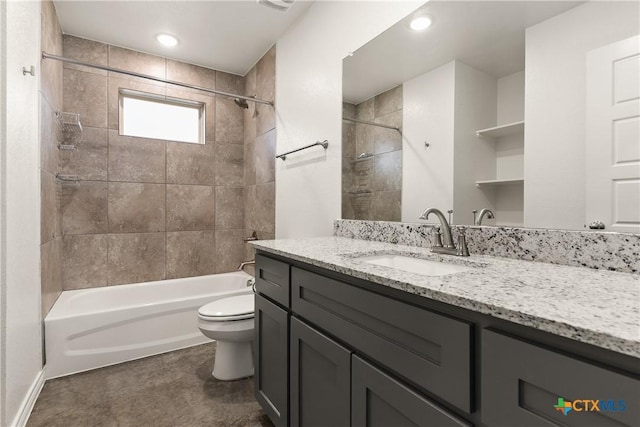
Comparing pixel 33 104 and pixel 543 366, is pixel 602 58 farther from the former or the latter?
pixel 33 104

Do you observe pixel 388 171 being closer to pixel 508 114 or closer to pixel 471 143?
pixel 471 143

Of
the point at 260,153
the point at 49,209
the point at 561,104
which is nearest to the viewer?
the point at 561,104

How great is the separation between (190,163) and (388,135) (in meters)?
2.21

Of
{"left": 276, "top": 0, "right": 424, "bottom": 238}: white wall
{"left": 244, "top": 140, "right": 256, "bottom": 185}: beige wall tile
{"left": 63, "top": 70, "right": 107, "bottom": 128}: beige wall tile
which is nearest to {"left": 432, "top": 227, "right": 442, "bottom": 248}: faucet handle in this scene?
{"left": 276, "top": 0, "right": 424, "bottom": 238}: white wall

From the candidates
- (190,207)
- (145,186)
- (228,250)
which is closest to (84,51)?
(145,186)

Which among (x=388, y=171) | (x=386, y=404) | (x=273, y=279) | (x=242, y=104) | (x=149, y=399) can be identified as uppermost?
(x=242, y=104)

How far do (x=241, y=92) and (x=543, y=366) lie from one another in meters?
3.53

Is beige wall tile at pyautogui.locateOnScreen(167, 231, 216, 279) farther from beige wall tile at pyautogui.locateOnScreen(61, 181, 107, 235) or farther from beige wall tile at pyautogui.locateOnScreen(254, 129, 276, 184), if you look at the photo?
beige wall tile at pyautogui.locateOnScreen(254, 129, 276, 184)

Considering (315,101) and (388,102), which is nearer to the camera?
(388,102)

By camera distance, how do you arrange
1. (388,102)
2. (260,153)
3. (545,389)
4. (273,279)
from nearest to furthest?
(545,389) < (273,279) < (388,102) < (260,153)

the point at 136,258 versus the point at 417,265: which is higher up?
the point at 417,265

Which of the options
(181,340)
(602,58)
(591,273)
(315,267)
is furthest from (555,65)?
(181,340)

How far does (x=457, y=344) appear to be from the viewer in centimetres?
64

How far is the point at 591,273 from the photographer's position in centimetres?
85
